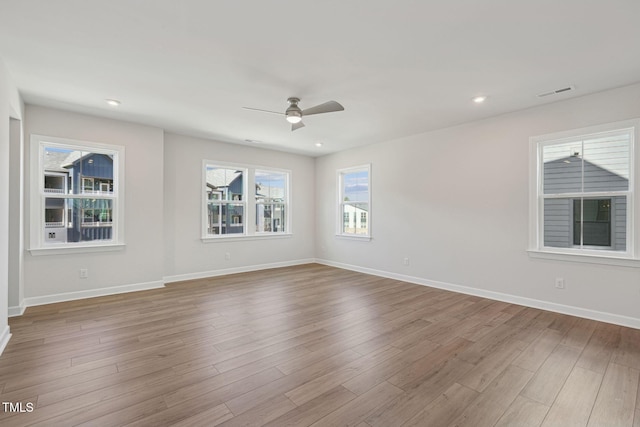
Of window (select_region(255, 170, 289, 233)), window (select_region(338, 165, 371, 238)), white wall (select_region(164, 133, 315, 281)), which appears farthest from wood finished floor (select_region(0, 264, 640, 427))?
window (select_region(255, 170, 289, 233))

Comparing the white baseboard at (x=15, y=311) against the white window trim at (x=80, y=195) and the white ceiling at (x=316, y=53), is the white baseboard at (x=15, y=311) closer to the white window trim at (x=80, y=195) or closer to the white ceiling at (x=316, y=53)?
the white window trim at (x=80, y=195)

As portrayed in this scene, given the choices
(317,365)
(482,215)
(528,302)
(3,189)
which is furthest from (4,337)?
(528,302)

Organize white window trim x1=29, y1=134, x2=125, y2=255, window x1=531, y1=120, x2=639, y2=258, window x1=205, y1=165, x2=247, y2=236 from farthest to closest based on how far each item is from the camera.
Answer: window x1=205, y1=165, x2=247, y2=236
white window trim x1=29, y1=134, x2=125, y2=255
window x1=531, y1=120, x2=639, y2=258

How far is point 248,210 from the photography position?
6410 millimetres

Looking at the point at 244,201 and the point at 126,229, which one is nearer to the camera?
the point at 126,229

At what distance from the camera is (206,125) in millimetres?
4855

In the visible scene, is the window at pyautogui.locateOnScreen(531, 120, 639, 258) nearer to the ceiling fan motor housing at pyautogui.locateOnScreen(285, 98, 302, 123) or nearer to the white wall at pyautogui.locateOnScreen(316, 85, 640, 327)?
the white wall at pyautogui.locateOnScreen(316, 85, 640, 327)

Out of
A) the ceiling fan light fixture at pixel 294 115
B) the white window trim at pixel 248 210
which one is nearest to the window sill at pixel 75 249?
the white window trim at pixel 248 210

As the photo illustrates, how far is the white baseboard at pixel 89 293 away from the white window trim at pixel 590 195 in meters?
5.78

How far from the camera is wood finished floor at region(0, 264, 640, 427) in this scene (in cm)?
188

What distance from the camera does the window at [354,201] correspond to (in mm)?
6316

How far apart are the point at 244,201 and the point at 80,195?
9.10 ft

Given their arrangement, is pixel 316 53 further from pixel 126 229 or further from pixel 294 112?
pixel 126 229

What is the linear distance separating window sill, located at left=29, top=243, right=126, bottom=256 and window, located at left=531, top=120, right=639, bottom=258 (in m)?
6.09
